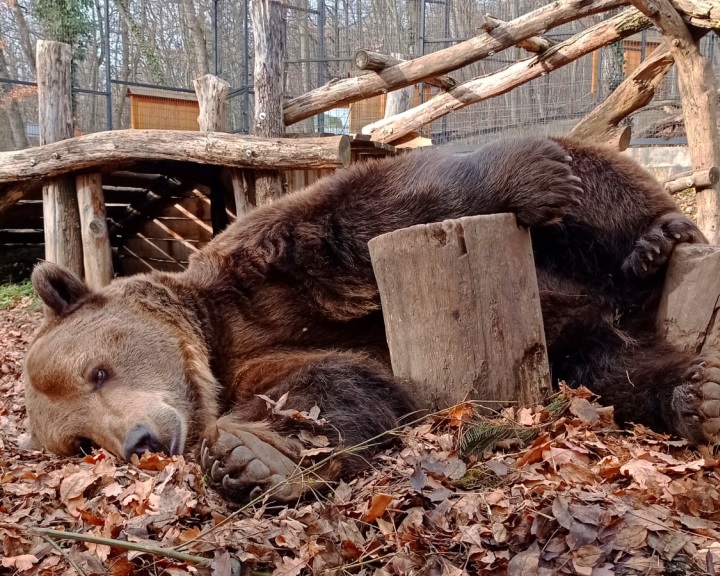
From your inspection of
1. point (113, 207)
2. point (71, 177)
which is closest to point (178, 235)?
point (113, 207)

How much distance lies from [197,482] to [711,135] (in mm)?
7021

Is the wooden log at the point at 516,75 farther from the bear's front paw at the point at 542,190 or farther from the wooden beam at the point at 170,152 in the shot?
the bear's front paw at the point at 542,190

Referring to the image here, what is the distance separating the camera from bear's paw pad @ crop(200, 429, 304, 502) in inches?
103

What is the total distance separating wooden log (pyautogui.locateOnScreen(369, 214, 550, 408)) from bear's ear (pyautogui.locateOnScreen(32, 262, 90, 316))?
202 centimetres

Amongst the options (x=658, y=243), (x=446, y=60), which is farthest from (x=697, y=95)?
(x=658, y=243)

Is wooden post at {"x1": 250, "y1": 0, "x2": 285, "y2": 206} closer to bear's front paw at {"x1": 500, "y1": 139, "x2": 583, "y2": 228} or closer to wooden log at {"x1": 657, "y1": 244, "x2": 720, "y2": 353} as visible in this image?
bear's front paw at {"x1": 500, "y1": 139, "x2": 583, "y2": 228}

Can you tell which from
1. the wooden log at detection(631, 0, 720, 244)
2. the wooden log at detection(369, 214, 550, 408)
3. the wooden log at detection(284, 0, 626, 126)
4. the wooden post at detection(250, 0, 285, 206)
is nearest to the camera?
the wooden log at detection(369, 214, 550, 408)

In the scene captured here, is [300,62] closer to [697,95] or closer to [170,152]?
[170,152]

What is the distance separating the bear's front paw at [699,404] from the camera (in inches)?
113

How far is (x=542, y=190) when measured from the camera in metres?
3.38

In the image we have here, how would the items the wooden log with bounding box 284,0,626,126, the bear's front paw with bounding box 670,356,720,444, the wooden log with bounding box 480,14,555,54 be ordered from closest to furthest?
the bear's front paw with bounding box 670,356,720,444 → the wooden log with bounding box 284,0,626,126 → the wooden log with bounding box 480,14,555,54

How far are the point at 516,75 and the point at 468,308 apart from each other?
7.15 meters

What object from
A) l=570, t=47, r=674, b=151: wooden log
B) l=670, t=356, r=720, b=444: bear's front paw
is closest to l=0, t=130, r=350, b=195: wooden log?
l=570, t=47, r=674, b=151: wooden log

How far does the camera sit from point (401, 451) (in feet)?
10.2
